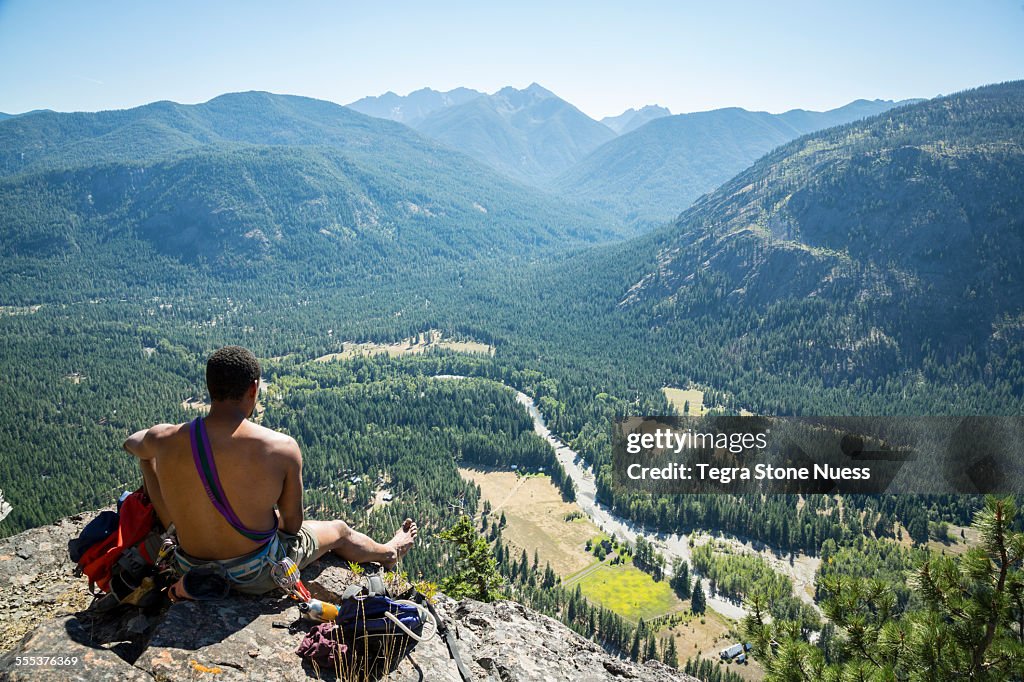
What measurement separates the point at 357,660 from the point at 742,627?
32.4 feet

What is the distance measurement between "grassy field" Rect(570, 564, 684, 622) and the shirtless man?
60722 mm

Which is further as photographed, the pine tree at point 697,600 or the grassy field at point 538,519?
the grassy field at point 538,519

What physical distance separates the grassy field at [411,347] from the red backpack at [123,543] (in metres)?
161

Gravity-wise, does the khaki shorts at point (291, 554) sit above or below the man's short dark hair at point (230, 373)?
below

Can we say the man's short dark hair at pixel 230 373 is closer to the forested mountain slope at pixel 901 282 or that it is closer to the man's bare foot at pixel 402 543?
the man's bare foot at pixel 402 543

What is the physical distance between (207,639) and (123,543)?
2.20m

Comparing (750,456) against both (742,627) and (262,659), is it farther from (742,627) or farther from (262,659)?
(262,659)

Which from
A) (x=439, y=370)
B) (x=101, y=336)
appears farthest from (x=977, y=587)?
(x=101, y=336)

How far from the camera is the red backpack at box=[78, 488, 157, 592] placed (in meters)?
8.80

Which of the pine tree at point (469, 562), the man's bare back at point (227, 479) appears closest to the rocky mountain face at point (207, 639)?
the man's bare back at point (227, 479)

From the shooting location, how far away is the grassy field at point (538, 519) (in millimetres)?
73812

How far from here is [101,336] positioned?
176m

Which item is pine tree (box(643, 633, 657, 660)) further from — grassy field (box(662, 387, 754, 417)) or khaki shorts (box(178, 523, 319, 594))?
grassy field (box(662, 387, 754, 417))

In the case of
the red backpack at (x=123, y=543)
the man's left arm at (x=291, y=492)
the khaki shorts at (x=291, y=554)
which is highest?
the man's left arm at (x=291, y=492)
